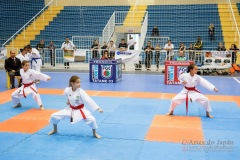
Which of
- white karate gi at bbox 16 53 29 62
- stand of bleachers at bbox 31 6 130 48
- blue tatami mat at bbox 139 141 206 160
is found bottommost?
blue tatami mat at bbox 139 141 206 160

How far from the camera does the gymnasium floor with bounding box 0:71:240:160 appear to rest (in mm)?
5309

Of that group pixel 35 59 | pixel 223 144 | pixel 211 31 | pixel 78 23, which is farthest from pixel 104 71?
pixel 78 23

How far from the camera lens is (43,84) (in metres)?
13.3

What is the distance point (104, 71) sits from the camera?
13.8 metres

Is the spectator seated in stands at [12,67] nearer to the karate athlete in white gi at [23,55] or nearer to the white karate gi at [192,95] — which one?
the karate athlete in white gi at [23,55]

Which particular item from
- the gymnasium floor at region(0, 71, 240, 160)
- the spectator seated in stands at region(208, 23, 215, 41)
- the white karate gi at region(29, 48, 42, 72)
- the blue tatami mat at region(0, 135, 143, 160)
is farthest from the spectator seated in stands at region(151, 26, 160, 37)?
the blue tatami mat at region(0, 135, 143, 160)

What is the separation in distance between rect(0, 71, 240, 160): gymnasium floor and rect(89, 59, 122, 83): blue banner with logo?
3135mm

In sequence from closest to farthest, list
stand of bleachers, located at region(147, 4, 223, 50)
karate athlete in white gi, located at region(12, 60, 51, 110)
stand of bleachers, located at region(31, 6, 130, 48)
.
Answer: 1. karate athlete in white gi, located at region(12, 60, 51, 110)
2. stand of bleachers, located at region(147, 4, 223, 50)
3. stand of bleachers, located at region(31, 6, 130, 48)

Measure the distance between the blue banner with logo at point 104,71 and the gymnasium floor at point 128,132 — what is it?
10.3ft

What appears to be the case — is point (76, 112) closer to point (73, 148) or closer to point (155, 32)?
point (73, 148)

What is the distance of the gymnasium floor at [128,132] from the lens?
5.31 m

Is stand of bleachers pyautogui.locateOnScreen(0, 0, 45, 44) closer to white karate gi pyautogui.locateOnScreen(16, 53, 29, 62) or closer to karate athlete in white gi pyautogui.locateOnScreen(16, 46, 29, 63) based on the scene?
white karate gi pyautogui.locateOnScreen(16, 53, 29, 62)

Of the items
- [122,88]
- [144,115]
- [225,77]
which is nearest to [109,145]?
[144,115]

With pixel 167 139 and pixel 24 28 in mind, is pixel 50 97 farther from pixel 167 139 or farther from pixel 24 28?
pixel 24 28
